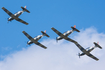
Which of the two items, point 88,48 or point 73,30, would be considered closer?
point 73,30

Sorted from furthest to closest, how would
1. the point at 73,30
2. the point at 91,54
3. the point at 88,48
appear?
the point at 91,54 < the point at 88,48 < the point at 73,30

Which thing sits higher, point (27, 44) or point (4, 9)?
point (4, 9)

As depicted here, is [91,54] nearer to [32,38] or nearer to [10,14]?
[32,38]

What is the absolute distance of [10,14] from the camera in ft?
290

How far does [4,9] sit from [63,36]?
20.0 m

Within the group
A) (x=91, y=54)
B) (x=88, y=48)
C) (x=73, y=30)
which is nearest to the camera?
(x=73, y=30)

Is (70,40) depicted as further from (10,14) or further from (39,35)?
(10,14)

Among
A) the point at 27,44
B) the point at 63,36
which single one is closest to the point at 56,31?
the point at 63,36

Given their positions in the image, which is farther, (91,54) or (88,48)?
(91,54)

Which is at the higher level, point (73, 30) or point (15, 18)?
point (15, 18)

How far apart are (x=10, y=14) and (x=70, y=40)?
63.7 ft

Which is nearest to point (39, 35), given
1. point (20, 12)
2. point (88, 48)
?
point (20, 12)

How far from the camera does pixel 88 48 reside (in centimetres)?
8838

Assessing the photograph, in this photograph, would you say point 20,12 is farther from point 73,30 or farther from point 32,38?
point 73,30
